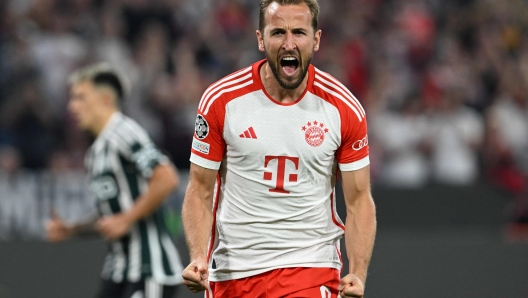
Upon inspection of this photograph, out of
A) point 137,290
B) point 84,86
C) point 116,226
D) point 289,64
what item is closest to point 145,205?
point 116,226

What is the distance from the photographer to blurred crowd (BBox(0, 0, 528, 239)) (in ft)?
31.4

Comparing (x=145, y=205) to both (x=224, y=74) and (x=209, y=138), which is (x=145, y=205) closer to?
(x=209, y=138)

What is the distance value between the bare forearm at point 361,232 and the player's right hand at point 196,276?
0.73m

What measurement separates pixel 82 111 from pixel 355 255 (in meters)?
2.56

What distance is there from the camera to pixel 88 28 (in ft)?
33.8

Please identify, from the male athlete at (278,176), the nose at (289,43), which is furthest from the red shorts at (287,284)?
the nose at (289,43)

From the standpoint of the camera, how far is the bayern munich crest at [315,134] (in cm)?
420

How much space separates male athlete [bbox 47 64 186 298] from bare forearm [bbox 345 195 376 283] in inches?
66.4

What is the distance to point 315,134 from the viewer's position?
4199 millimetres

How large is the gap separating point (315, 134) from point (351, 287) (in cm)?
73

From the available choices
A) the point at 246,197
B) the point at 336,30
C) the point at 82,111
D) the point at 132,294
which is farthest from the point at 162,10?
the point at 246,197

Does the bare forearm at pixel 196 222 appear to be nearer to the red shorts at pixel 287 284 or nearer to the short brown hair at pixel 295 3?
the red shorts at pixel 287 284

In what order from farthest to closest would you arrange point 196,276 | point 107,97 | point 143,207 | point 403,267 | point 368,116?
1. point 368,116
2. point 403,267
3. point 107,97
4. point 143,207
5. point 196,276

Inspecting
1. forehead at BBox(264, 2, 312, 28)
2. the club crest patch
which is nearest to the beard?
forehead at BBox(264, 2, 312, 28)
